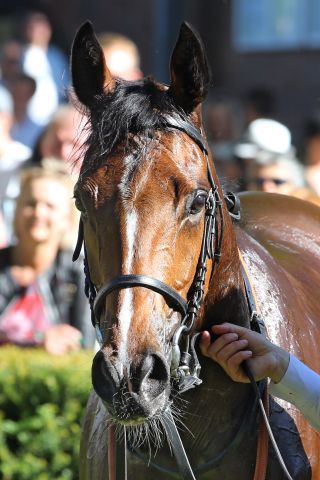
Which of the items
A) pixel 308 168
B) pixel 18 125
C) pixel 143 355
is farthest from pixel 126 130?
pixel 18 125

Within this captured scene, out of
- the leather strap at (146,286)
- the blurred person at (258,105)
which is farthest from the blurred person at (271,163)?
the leather strap at (146,286)

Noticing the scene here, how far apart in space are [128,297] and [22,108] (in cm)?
702

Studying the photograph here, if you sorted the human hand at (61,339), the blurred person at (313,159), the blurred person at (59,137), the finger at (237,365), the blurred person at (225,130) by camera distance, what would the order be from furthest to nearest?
the blurred person at (225,130)
the blurred person at (313,159)
the blurred person at (59,137)
the human hand at (61,339)
the finger at (237,365)

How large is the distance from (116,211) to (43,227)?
3501 mm

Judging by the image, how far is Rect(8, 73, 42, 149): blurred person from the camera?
9.63 m

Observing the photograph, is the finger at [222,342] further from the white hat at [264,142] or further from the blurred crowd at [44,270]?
the white hat at [264,142]

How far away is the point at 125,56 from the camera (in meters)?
7.77

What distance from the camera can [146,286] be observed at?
9.84ft

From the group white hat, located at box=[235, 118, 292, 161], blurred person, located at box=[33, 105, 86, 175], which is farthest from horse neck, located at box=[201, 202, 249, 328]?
blurred person, located at box=[33, 105, 86, 175]

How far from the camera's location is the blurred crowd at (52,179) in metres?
6.39

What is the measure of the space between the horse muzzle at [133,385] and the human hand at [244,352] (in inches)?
13.3

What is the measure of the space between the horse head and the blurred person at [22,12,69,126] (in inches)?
266

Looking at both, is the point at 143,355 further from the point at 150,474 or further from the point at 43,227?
the point at 43,227

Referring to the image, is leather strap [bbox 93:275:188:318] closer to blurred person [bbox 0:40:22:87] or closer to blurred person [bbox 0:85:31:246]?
blurred person [bbox 0:85:31:246]
